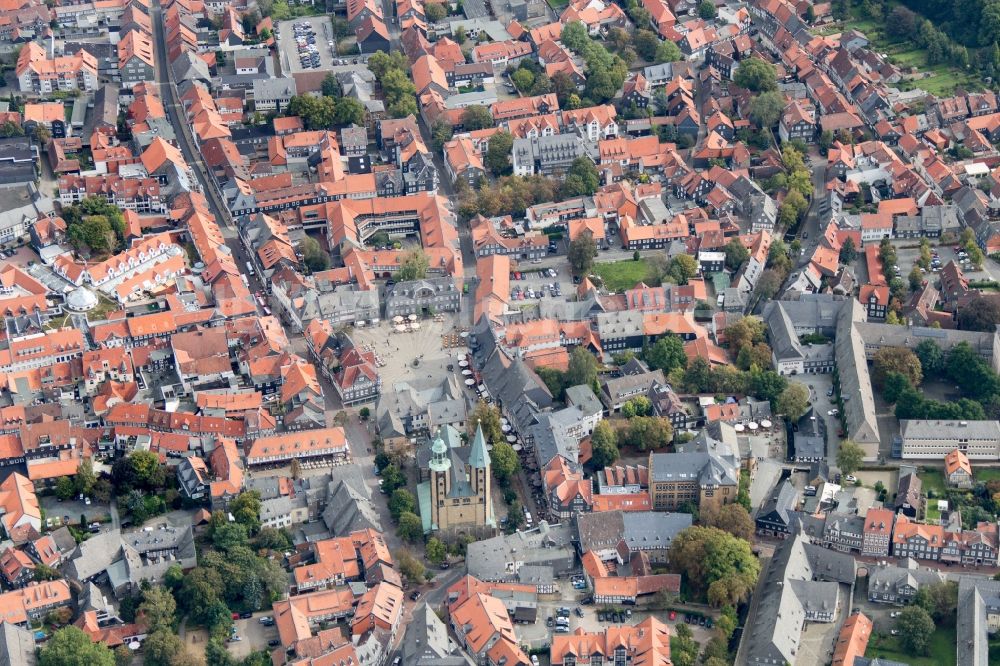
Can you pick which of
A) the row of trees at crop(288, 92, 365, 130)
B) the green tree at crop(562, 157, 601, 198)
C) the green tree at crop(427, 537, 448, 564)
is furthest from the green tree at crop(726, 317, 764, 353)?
the row of trees at crop(288, 92, 365, 130)

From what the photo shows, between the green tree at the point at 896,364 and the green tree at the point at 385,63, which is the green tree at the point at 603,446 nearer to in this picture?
the green tree at the point at 896,364

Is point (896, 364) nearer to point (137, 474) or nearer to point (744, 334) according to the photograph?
point (744, 334)

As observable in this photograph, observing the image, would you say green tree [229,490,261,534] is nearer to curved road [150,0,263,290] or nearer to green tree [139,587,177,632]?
green tree [139,587,177,632]

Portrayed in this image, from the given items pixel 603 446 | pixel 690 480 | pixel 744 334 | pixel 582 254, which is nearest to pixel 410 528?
pixel 603 446

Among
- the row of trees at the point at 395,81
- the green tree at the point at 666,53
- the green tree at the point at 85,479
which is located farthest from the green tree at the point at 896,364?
the green tree at the point at 85,479

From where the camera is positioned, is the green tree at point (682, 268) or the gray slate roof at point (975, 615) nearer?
the gray slate roof at point (975, 615)

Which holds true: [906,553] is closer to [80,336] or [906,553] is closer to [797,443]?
[797,443]

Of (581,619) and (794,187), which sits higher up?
(794,187)
